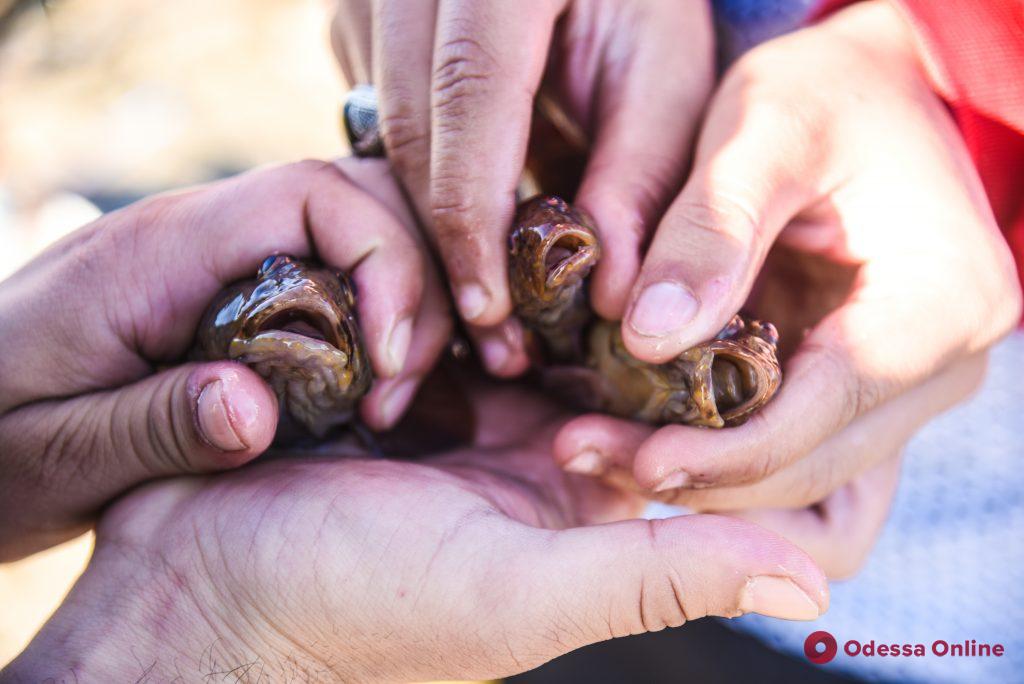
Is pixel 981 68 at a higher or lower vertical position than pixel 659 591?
higher

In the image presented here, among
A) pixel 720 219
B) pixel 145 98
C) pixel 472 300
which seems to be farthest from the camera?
pixel 145 98

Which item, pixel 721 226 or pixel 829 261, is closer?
pixel 721 226

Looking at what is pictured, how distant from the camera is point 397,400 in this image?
2.24 m

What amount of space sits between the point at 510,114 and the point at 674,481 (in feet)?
3.20

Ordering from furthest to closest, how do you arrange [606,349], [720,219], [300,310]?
[606,349]
[720,219]
[300,310]

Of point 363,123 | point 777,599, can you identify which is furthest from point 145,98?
point 777,599

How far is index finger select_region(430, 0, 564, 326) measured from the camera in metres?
1.91

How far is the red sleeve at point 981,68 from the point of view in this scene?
2.21 metres

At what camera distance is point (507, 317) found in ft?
7.16

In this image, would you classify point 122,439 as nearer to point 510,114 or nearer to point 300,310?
point 300,310

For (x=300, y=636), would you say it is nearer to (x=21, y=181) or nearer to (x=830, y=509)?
(x=830, y=509)

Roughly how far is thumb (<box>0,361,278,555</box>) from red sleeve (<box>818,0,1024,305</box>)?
2.12 metres

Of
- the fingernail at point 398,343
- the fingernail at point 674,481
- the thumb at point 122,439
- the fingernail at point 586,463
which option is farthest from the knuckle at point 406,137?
the fingernail at point 674,481

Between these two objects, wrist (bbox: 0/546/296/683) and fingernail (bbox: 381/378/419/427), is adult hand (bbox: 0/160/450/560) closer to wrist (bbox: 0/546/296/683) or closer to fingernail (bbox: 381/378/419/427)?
fingernail (bbox: 381/378/419/427)
